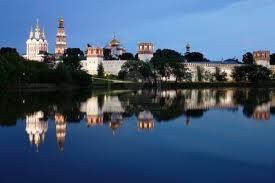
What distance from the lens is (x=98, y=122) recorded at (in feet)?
68.3

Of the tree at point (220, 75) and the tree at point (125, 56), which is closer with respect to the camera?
the tree at point (220, 75)

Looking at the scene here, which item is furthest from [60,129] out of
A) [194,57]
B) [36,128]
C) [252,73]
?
[194,57]

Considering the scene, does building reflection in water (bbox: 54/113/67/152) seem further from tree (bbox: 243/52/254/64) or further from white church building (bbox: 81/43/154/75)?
tree (bbox: 243/52/254/64)

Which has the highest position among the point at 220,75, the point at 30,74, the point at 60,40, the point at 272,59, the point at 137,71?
the point at 60,40

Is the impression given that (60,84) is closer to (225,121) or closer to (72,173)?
(225,121)

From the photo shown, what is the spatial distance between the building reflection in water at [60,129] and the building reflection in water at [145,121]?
266 cm

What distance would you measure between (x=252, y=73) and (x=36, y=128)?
281ft

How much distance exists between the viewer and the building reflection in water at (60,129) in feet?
47.1

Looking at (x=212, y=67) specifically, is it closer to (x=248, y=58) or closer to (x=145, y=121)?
(x=248, y=58)

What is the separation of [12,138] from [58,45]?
4136 inches

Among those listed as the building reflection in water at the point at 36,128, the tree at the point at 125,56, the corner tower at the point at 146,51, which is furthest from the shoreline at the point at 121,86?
the building reflection in water at the point at 36,128

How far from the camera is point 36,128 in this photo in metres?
18.1

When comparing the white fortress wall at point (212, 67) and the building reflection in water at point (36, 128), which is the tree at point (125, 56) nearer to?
the white fortress wall at point (212, 67)

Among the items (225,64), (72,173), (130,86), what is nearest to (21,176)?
(72,173)
